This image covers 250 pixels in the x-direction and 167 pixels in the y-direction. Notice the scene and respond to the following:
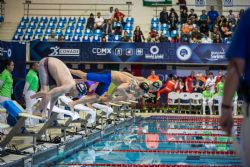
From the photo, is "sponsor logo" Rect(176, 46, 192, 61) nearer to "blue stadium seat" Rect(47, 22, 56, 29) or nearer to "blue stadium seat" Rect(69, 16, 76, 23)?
"blue stadium seat" Rect(69, 16, 76, 23)

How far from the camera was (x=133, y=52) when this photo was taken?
20438 millimetres

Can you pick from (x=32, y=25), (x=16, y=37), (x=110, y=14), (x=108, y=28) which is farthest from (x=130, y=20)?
(x=16, y=37)

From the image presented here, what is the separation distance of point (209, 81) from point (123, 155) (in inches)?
471

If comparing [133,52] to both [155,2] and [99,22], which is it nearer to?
[99,22]

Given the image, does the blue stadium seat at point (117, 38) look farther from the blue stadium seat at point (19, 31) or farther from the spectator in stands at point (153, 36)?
the blue stadium seat at point (19, 31)

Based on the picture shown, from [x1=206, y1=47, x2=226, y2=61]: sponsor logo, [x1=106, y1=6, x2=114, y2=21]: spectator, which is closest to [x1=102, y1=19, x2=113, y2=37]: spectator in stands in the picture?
[x1=106, y1=6, x2=114, y2=21]: spectator

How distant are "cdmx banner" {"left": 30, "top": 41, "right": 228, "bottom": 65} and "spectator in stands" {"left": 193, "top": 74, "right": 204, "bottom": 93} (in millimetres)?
894

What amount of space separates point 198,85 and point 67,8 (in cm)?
918

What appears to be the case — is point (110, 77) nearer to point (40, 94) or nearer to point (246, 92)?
point (40, 94)

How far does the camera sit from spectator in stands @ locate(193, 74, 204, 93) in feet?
64.4

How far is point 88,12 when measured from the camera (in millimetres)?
24719

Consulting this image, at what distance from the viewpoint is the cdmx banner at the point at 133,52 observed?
2009 centimetres

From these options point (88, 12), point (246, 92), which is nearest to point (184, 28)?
point (88, 12)

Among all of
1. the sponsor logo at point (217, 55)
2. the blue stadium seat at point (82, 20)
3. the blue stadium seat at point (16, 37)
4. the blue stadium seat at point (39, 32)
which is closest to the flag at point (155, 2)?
the blue stadium seat at point (82, 20)
